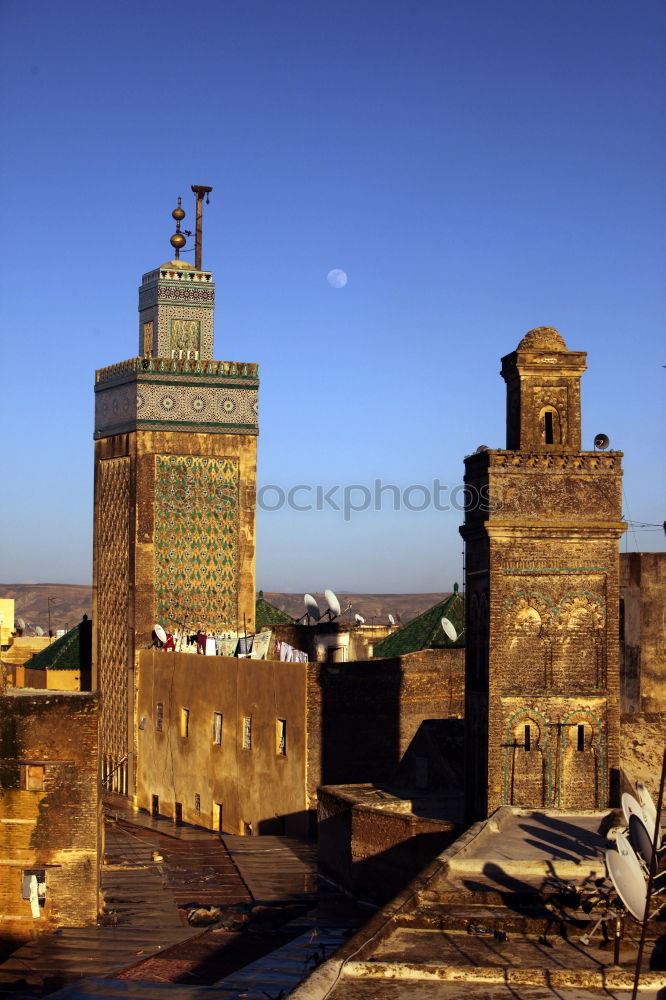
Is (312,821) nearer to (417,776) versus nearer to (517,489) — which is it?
(417,776)

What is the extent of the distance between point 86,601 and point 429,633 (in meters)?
120

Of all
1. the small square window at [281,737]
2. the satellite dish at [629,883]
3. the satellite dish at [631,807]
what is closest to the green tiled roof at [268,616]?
the small square window at [281,737]

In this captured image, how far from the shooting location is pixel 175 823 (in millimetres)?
30922

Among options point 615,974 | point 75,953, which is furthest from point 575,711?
point 615,974

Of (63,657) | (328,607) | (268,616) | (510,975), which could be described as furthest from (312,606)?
(510,975)

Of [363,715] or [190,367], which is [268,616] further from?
[363,715]

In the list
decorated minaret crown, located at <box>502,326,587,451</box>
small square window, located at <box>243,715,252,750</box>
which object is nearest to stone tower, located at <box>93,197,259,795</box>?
small square window, located at <box>243,715,252,750</box>

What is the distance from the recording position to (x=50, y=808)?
2005cm

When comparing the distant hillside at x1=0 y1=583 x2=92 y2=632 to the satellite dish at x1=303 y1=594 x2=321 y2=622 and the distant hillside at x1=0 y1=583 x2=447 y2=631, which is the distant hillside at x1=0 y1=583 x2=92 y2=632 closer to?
the distant hillside at x1=0 y1=583 x2=447 y2=631

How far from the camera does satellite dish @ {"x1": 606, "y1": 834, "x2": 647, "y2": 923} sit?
1124 cm

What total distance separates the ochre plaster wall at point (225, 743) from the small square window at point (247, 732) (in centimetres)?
9

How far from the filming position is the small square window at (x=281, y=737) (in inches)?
1058

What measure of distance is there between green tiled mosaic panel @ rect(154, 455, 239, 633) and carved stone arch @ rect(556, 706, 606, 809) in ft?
48.8

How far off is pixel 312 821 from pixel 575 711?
737cm
